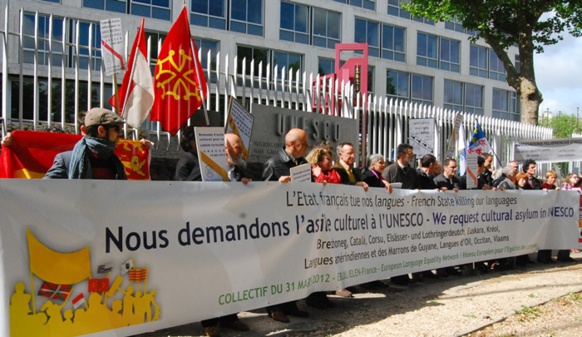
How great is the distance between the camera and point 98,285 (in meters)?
4.29

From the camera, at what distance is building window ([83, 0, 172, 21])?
2673 centimetres

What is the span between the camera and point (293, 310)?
6.44 m

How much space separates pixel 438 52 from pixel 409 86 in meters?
4.07

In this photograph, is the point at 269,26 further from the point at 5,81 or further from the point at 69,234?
the point at 69,234

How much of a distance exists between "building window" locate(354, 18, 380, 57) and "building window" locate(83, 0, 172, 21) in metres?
12.6

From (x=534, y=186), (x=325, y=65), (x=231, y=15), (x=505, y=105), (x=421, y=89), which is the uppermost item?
(x=231, y=15)

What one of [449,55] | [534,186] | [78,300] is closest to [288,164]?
[78,300]

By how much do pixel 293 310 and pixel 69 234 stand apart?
9.49ft

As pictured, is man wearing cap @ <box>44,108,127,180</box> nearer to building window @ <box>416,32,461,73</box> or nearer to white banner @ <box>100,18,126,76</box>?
white banner @ <box>100,18,126,76</box>

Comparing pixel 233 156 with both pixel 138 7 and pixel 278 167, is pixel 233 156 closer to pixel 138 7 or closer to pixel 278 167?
pixel 278 167

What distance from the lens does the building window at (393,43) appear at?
39.3 meters

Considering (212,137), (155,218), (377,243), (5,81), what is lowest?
(377,243)

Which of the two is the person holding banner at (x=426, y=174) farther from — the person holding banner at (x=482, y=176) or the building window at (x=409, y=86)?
the building window at (x=409, y=86)

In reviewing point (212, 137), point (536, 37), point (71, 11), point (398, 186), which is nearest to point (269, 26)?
point (71, 11)
